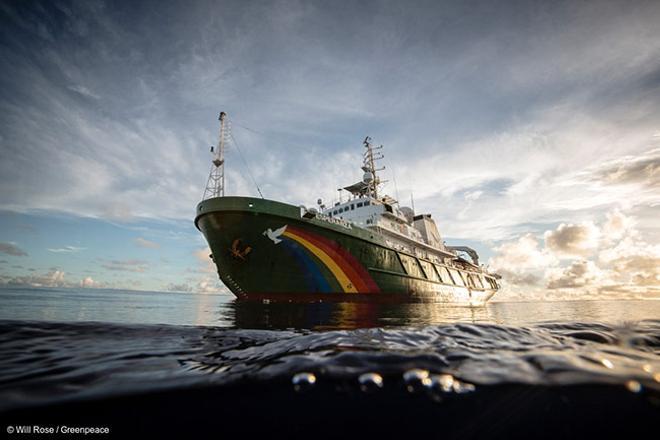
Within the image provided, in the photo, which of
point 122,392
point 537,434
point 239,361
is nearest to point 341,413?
point 537,434

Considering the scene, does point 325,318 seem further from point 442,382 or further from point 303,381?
point 442,382

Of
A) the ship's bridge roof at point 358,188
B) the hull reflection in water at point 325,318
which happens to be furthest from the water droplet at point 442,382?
the ship's bridge roof at point 358,188

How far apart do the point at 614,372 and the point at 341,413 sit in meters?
1.93

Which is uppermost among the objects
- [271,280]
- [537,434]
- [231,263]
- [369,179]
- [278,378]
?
[369,179]

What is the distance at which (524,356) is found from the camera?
2.25 meters

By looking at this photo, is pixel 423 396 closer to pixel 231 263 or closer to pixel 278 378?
pixel 278 378

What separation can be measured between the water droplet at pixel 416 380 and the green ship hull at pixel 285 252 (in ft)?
38.4

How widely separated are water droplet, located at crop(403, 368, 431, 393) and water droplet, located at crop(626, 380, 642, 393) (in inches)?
46.1

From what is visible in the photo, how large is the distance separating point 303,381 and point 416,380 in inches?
30.1

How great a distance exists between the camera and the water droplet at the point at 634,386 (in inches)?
62.8

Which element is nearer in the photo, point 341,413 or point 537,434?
point 537,434

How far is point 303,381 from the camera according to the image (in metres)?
1.82

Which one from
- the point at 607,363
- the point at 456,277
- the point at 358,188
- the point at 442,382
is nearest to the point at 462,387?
the point at 442,382

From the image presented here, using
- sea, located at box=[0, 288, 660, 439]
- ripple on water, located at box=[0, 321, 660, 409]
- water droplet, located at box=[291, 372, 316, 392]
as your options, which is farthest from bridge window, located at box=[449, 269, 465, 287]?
water droplet, located at box=[291, 372, 316, 392]
